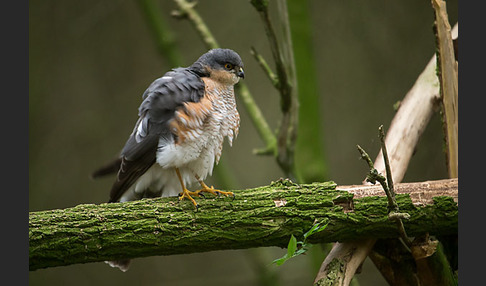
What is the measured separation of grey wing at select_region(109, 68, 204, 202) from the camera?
7.20ft

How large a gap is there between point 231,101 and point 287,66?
0.47 metres

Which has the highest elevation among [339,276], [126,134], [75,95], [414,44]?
[75,95]

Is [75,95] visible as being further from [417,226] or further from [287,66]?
[417,226]

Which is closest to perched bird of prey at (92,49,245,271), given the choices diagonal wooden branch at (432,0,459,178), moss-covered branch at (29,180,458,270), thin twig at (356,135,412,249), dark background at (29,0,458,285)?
moss-covered branch at (29,180,458,270)

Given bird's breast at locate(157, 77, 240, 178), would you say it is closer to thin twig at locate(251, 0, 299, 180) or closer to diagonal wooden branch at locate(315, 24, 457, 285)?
thin twig at locate(251, 0, 299, 180)

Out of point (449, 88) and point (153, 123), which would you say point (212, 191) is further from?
point (449, 88)

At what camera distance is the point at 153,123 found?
221cm

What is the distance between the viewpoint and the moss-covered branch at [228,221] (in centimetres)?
190

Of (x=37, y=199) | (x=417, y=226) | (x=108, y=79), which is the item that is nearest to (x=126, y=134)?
(x=108, y=79)

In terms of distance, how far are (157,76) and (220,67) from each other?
1914 mm

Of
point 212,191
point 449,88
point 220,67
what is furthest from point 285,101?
point 449,88

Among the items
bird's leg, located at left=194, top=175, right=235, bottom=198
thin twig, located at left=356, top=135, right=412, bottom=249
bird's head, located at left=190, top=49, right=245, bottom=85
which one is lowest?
thin twig, located at left=356, top=135, right=412, bottom=249

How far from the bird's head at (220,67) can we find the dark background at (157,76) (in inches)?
66.4

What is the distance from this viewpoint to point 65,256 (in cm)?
189
